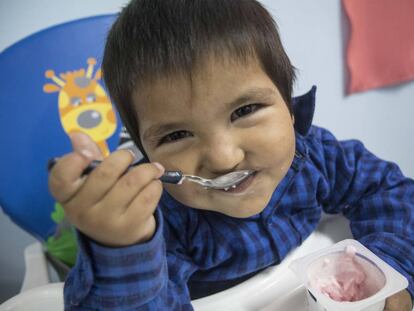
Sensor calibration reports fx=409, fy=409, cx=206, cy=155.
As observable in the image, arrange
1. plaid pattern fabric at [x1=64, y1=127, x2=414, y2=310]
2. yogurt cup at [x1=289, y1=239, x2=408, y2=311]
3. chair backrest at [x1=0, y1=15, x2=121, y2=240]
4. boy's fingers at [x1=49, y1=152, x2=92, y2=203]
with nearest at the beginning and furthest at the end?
boy's fingers at [x1=49, y1=152, x2=92, y2=203] → yogurt cup at [x1=289, y1=239, x2=408, y2=311] → plaid pattern fabric at [x1=64, y1=127, x2=414, y2=310] → chair backrest at [x1=0, y1=15, x2=121, y2=240]

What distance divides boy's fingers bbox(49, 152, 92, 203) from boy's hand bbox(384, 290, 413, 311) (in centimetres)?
39

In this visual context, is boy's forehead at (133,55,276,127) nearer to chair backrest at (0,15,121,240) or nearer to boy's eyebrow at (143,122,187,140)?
boy's eyebrow at (143,122,187,140)

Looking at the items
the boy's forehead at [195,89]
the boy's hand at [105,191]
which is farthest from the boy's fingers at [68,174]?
the boy's forehead at [195,89]

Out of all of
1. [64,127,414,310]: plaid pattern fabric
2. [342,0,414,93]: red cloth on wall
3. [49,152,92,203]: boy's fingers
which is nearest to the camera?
[49,152,92,203]: boy's fingers

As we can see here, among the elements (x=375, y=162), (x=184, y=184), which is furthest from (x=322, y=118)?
(x=184, y=184)

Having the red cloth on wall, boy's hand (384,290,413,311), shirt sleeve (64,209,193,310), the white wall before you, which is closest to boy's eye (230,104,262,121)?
shirt sleeve (64,209,193,310)

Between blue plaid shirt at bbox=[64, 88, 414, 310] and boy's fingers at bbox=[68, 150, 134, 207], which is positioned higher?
boy's fingers at bbox=[68, 150, 134, 207]

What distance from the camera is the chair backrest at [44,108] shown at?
2.21 feet

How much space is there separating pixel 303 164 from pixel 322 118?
56cm

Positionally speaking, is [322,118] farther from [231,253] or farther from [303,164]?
[231,253]

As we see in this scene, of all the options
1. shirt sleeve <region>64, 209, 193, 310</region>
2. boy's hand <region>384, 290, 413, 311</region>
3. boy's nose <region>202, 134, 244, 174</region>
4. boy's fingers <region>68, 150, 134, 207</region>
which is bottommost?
boy's hand <region>384, 290, 413, 311</region>

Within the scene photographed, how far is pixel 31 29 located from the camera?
77 centimetres

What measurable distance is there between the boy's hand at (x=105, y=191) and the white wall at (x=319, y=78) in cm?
55

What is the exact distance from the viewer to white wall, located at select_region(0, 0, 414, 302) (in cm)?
77
